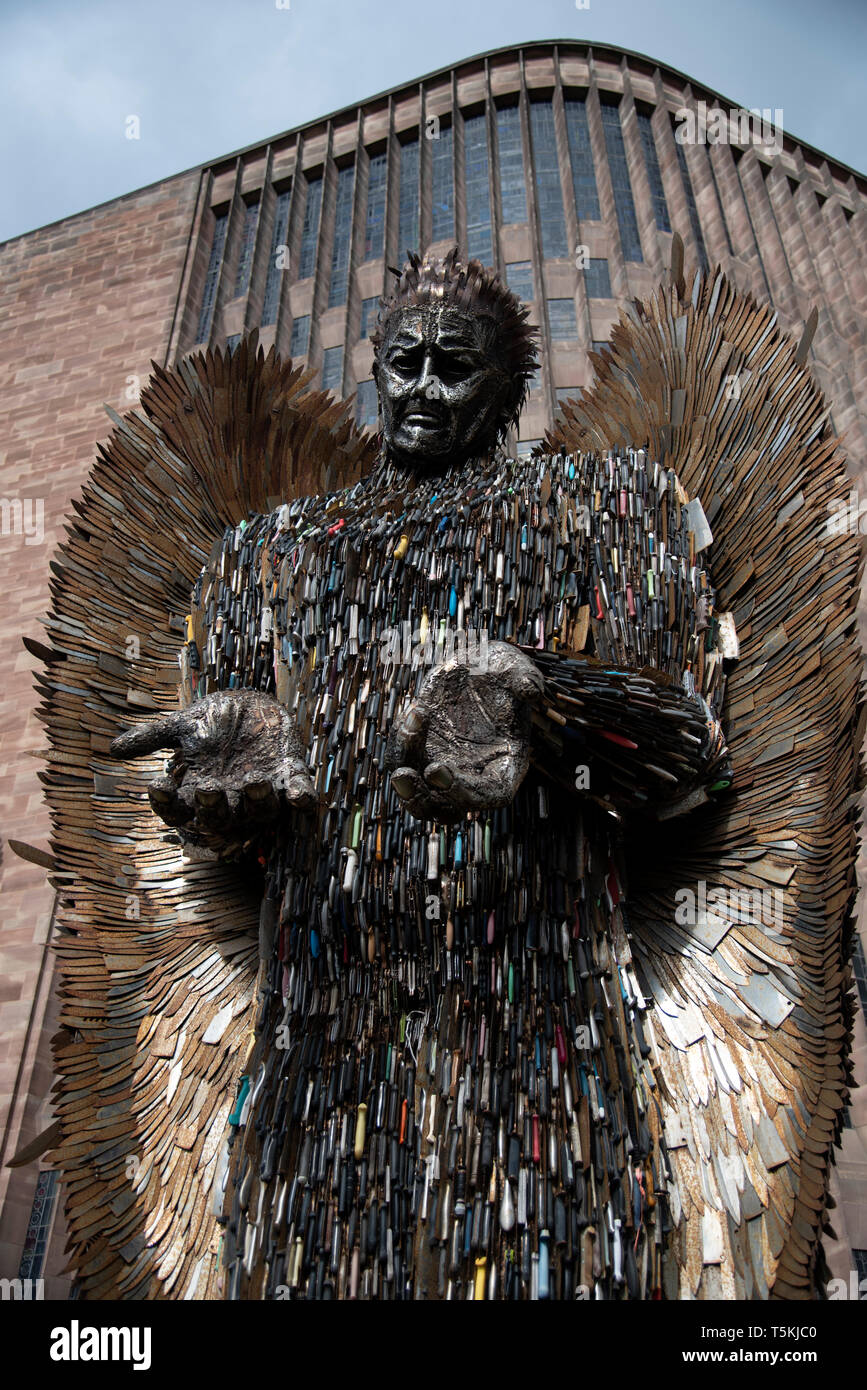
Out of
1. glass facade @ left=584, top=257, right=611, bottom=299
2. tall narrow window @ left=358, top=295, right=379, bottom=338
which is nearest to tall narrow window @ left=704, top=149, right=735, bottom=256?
glass facade @ left=584, top=257, right=611, bottom=299

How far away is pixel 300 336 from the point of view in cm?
1705

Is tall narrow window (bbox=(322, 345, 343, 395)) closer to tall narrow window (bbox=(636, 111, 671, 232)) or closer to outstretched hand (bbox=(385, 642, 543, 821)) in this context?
tall narrow window (bbox=(636, 111, 671, 232))

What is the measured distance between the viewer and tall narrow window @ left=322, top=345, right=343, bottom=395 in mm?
16125

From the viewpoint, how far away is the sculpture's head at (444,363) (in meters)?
3.43

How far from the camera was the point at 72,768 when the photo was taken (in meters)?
3.40

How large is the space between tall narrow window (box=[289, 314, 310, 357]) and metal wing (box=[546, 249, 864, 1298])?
1394 cm

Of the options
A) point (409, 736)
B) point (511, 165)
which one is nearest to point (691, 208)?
point (511, 165)

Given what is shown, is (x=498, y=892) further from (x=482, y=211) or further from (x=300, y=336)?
(x=482, y=211)

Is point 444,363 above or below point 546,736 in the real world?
above

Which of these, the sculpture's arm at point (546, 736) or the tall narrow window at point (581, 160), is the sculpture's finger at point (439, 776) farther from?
the tall narrow window at point (581, 160)

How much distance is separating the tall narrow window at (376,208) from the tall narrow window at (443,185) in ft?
2.51

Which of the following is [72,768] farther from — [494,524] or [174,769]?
[494,524]

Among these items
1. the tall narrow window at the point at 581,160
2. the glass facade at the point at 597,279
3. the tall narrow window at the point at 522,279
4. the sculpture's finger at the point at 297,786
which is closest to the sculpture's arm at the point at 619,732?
the sculpture's finger at the point at 297,786

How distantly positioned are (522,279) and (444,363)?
45.6 ft
